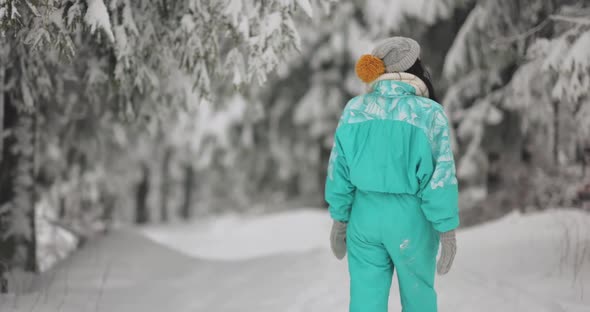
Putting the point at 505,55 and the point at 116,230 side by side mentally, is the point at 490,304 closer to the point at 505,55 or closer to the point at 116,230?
the point at 505,55

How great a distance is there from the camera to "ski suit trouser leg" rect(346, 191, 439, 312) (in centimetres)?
287

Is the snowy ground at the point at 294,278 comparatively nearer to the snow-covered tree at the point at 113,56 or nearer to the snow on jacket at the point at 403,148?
the snow-covered tree at the point at 113,56

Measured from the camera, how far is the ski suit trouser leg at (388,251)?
2.87 metres

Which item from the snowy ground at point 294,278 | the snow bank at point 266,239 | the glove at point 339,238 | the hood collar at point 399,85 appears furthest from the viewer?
the snow bank at point 266,239

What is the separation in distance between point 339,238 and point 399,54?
110cm

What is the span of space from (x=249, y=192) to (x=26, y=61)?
1235 cm

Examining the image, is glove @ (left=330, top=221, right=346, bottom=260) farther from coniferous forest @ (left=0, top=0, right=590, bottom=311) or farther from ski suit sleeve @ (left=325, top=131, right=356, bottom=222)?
coniferous forest @ (left=0, top=0, right=590, bottom=311)

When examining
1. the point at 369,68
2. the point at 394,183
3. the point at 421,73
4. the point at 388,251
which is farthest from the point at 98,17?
the point at 388,251

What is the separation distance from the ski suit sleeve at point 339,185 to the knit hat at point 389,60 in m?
0.38

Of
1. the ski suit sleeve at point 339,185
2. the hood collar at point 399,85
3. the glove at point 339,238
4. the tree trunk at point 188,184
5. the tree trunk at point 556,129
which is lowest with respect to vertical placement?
the tree trunk at point 188,184

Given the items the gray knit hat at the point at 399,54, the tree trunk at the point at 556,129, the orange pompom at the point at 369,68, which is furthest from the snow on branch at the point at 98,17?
the tree trunk at the point at 556,129

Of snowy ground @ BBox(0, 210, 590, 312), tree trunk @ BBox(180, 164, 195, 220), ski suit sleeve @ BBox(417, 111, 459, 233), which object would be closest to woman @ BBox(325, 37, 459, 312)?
ski suit sleeve @ BBox(417, 111, 459, 233)

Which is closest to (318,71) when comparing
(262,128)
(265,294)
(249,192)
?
(262,128)

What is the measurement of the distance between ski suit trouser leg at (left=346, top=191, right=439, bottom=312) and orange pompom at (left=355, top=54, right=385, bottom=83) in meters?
0.64
